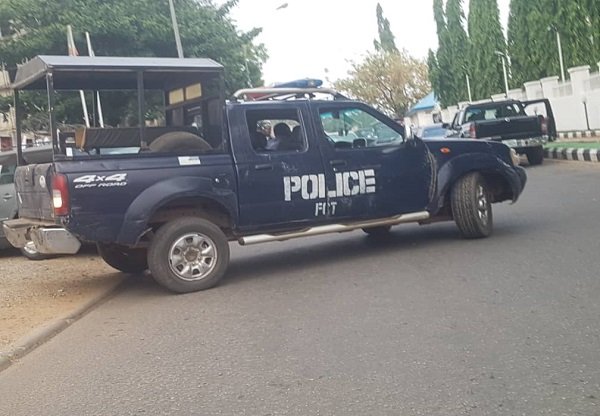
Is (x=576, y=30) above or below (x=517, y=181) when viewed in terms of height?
above

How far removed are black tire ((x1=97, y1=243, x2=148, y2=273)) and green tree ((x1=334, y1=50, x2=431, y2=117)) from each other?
172ft

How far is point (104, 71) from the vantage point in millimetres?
6957

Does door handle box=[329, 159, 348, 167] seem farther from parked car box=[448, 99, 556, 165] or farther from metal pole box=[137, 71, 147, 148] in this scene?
parked car box=[448, 99, 556, 165]

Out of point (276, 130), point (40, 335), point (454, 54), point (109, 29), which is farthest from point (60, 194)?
point (454, 54)

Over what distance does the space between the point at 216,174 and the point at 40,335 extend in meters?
2.29

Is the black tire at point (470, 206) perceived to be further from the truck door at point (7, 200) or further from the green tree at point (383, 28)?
the green tree at point (383, 28)

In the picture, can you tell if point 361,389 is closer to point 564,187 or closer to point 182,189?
point 182,189

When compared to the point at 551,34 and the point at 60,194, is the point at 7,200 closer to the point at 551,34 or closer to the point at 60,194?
the point at 60,194

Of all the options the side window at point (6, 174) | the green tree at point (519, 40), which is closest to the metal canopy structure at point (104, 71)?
the side window at point (6, 174)

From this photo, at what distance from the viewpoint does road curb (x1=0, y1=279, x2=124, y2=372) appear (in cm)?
A: 536

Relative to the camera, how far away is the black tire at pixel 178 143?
716cm

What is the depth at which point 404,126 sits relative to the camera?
8.21m

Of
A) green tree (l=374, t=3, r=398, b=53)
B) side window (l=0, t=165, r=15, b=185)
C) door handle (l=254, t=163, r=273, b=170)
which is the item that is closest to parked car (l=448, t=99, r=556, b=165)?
side window (l=0, t=165, r=15, b=185)

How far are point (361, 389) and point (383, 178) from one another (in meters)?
4.26
